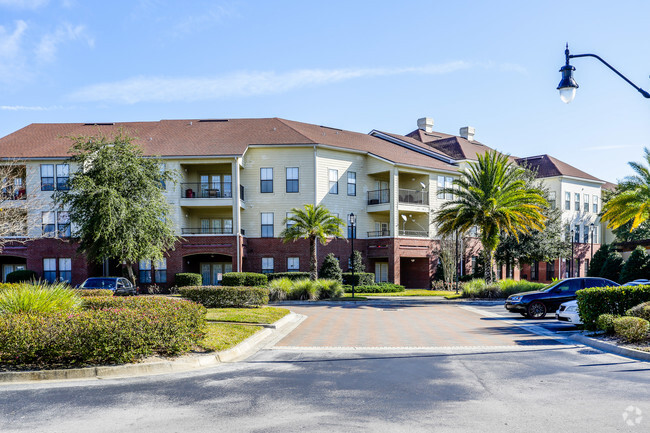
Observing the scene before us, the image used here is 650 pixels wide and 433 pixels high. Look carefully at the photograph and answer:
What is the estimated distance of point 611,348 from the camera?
1298 cm

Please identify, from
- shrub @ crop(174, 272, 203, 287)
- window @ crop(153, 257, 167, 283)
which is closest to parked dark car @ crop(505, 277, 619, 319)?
shrub @ crop(174, 272, 203, 287)

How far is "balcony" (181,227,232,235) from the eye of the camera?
126 feet

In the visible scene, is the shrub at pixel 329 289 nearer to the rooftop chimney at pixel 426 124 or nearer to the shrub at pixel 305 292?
the shrub at pixel 305 292

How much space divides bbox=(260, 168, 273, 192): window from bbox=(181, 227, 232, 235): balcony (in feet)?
12.6

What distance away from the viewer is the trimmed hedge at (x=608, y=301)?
15.6 metres

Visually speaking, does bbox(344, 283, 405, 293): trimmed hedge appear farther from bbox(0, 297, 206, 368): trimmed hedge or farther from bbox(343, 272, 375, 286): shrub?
bbox(0, 297, 206, 368): trimmed hedge

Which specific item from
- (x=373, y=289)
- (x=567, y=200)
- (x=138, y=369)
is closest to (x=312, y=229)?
(x=373, y=289)

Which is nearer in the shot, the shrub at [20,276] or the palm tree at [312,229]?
the palm tree at [312,229]

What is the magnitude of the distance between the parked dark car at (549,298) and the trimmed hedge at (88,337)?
1450 cm

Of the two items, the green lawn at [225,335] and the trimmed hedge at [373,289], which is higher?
the green lawn at [225,335]

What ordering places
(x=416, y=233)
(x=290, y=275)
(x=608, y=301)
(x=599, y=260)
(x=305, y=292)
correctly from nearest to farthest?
(x=608, y=301)
(x=305, y=292)
(x=290, y=275)
(x=416, y=233)
(x=599, y=260)

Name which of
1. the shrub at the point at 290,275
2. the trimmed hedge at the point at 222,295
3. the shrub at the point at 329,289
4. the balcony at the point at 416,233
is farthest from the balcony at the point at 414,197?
the trimmed hedge at the point at 222,295

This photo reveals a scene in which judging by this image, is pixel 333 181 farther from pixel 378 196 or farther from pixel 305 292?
pixel 305 292

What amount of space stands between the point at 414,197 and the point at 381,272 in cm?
644
